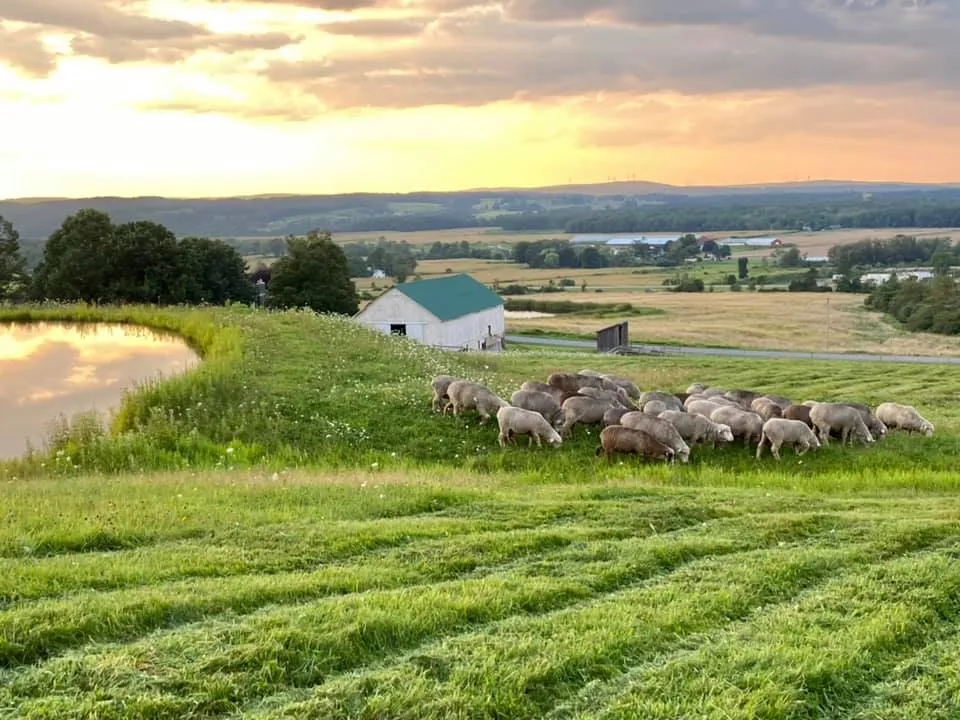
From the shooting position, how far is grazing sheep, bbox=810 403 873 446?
20.2 metres

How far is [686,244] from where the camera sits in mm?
188750

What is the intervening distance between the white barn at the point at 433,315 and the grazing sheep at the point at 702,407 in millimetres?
34628

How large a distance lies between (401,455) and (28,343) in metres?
16.7

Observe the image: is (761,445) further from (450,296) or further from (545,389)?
(450,296)

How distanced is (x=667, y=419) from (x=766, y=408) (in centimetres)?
403

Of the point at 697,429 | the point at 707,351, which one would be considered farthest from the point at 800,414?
the point at 707,351

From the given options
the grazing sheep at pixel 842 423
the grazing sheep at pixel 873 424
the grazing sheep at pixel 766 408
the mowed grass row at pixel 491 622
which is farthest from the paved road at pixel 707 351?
the mowed grass row at pixel 491 622

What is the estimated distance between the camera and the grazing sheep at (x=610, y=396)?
2131 cm

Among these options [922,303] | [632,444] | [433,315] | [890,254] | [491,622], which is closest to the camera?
[491,622]

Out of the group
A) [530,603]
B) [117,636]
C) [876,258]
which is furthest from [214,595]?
[876,258]

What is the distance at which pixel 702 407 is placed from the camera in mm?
21188

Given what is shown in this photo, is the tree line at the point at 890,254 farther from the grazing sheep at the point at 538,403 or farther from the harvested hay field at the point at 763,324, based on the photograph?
the grazing sheep at the point at 538,403

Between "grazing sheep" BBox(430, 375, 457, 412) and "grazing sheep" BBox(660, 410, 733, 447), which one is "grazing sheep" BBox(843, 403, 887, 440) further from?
"grazing sheep" BBox(430, 375, 457, 412)

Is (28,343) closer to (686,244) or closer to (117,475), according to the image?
(117,475)
